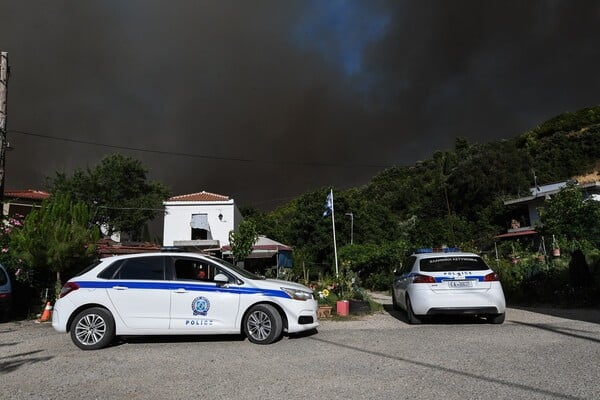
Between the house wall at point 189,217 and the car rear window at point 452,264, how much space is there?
30.8 metres

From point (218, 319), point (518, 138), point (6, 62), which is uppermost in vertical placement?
point (518, 138)

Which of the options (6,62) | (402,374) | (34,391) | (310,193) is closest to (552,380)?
(402,374)

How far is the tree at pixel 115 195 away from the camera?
41.1 meters

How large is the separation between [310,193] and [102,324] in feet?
126

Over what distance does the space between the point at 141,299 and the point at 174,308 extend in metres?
0.60

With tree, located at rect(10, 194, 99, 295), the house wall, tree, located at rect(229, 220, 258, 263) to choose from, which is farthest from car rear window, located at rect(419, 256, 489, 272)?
the house wall

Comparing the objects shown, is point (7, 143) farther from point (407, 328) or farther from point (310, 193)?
point (310, 193)

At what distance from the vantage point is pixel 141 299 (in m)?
7.69

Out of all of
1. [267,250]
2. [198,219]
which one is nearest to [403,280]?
[267,250]

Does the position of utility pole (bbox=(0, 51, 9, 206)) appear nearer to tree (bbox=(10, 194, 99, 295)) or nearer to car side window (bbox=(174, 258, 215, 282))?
tree (bbox=(10, 194, 99, 295))

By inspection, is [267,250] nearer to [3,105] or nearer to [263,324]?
[3,105]

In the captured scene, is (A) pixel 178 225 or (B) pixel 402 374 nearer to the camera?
(B) pixel 402 374

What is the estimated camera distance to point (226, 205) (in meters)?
39.8

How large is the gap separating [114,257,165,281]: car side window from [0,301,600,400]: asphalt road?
3.94 feet
